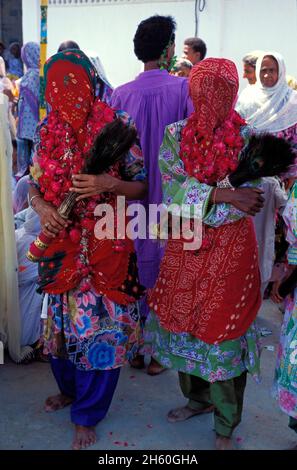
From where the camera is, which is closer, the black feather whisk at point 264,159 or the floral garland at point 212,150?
the black feather whisk at point 264,159

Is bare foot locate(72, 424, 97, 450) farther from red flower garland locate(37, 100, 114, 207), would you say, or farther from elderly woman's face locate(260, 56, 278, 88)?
elderly woman's face locate(260, 56, 278, 88)

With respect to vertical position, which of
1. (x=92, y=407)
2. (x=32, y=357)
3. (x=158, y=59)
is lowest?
(x=32, y=357)

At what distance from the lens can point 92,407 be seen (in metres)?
2.78

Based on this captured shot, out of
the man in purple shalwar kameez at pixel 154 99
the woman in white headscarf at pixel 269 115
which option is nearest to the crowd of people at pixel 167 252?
the man in purple shalwar kameez at pixel 154 99

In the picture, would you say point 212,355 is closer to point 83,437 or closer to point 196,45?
point 83,437

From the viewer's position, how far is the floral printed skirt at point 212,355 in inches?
100

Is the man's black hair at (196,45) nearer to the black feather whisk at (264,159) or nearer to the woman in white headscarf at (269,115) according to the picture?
the woman in white headscarf at (269,115)

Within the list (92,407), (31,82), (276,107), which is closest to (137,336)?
(92,407)

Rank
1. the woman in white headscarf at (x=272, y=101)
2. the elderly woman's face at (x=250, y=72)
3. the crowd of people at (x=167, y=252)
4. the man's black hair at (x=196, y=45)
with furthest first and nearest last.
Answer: the man's black hair at (x=196, y=45)
the elderly woman's face at (x=250, y=72)
the woman in white headscarf at (x=272, y=101)
the crowd of people at (x=167, y=252)

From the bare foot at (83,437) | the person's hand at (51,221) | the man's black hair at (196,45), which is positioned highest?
the man's black hair at (196,45)

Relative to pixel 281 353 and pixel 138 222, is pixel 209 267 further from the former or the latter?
pixel 138 222

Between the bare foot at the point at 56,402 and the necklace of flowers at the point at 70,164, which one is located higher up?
the necklace of flowers at the point at 70,164

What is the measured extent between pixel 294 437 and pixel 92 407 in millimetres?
1104
